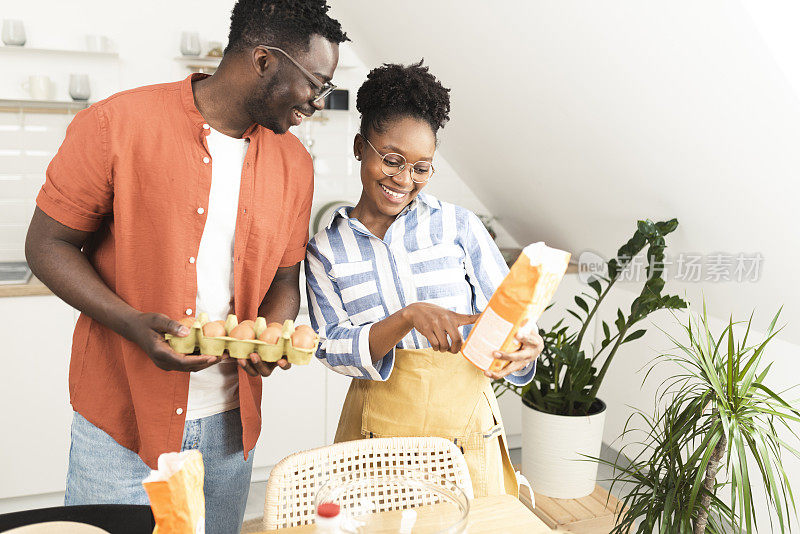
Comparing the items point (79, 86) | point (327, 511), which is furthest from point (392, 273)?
point (79, 86)

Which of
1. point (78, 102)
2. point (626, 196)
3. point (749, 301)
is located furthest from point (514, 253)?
point (78, 102)

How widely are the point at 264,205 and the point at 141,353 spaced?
Result: 0.35 metres

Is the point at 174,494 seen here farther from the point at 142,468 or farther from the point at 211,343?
the point at 142,468

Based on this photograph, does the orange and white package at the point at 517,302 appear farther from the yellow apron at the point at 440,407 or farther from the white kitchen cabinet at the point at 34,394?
→ the white kitchen cabinet at the point at 34,394

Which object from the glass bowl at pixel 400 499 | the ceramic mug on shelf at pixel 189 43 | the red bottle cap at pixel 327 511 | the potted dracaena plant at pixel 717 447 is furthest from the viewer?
the ceramic mug on shelf at pixel 189 43

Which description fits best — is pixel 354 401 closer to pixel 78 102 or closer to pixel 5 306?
pixel 5 306

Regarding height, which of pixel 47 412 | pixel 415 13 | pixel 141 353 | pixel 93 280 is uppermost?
pixel 415 13

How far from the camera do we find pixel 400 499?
105 centimetres

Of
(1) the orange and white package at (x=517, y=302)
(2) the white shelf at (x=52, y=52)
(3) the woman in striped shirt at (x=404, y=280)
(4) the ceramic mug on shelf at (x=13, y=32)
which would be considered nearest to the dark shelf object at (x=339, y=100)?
(2) the white shelf at (x=52, y=52)

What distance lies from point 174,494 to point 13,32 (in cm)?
278

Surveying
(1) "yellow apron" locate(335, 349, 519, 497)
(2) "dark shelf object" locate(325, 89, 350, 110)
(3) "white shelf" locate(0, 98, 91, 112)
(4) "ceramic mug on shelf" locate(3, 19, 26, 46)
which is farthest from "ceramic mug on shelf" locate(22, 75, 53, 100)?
(1) "yellow apron" locate(335, 349, 519, 497)

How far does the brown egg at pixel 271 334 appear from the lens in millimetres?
1125

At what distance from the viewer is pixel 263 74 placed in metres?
1.17

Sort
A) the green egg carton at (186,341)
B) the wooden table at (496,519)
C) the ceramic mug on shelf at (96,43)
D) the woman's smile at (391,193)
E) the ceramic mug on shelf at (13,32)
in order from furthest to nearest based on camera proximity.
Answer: the ceramic mug on shelf at (96,43), the ceramic mug on shelf at (13,32), the woman's smile at (391,193), the green egg carton at (186,341), the wooden table at (496,519)
